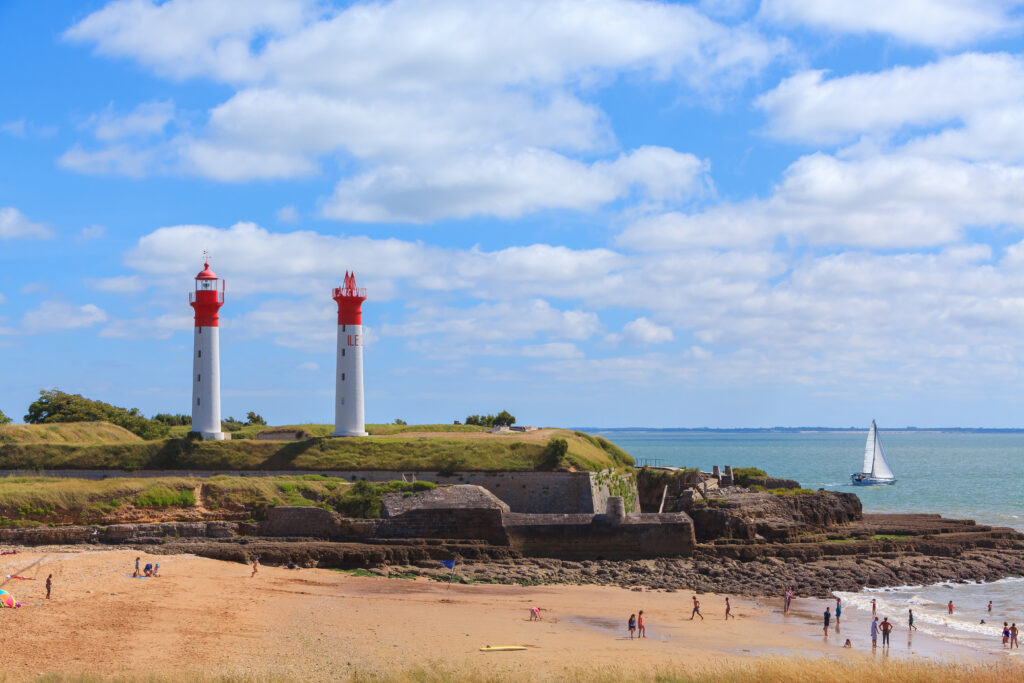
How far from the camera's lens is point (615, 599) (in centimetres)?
3164

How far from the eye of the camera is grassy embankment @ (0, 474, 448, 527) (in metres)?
37.8

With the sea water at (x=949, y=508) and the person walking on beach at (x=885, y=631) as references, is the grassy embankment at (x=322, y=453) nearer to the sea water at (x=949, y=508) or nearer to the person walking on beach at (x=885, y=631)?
the sea water at (x=949, y=508)

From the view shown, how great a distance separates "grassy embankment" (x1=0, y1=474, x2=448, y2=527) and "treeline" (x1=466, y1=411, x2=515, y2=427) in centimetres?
2481

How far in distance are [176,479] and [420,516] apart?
1169 centimetres

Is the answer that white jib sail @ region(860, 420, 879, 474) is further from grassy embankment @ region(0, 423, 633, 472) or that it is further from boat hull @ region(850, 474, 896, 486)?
grassy embankment @ region(0, 423, 633, 472)

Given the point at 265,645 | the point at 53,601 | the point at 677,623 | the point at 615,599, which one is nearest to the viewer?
the point at 265,645

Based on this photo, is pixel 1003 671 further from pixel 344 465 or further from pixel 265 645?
pixel 344 465

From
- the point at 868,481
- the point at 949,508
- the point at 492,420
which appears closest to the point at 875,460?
the point at 868,481

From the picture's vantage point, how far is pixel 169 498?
39375mm

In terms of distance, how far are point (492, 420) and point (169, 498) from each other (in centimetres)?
3095

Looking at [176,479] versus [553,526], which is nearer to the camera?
[553,526]

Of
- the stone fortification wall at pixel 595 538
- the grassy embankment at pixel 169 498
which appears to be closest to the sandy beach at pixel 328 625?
the stone fortification wall at pixel 595 538

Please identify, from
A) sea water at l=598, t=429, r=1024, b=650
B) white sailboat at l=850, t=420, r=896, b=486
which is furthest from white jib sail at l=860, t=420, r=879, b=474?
sea water at l=598, t=429, r=1024, b=650

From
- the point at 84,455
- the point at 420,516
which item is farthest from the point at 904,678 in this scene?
the point at 84,455
